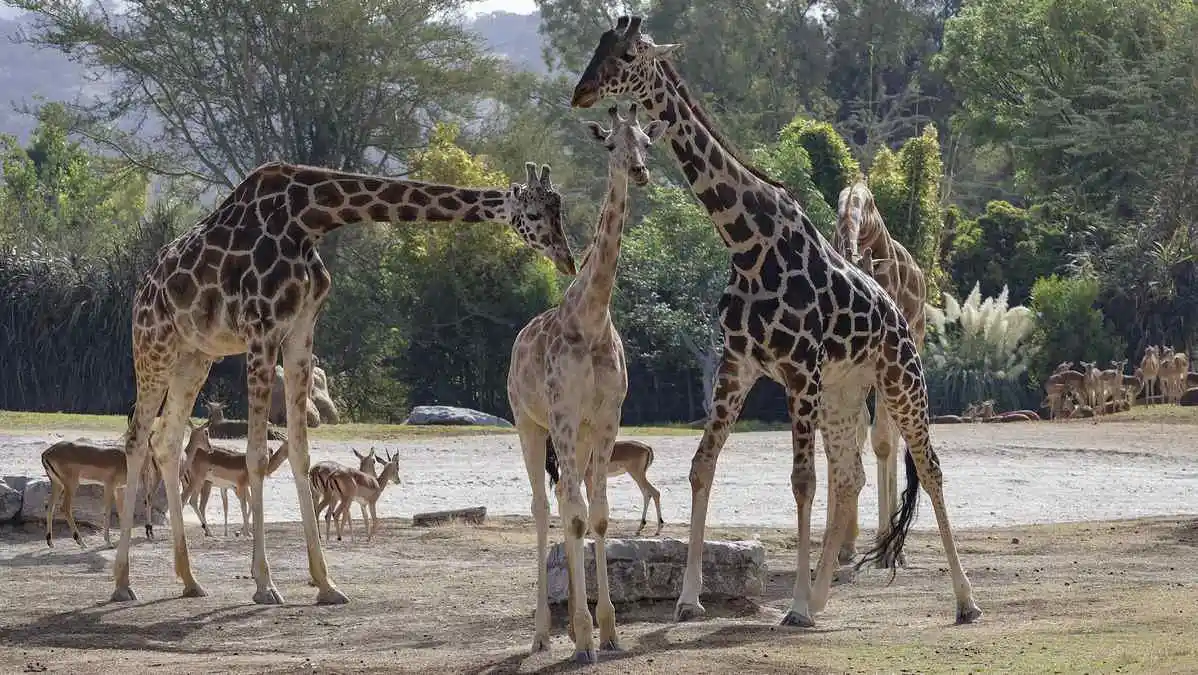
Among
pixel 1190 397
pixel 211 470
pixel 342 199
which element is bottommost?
pixel 211 470

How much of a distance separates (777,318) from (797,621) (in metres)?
1.69

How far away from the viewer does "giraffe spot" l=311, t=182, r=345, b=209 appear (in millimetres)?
12836

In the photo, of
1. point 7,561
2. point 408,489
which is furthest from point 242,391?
point 7,561

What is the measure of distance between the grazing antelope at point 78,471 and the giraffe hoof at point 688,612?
19.4 feet

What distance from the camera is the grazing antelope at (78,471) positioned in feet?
48.9

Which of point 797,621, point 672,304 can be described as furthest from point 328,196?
point 672,304

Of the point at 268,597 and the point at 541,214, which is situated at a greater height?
the point at 541,214

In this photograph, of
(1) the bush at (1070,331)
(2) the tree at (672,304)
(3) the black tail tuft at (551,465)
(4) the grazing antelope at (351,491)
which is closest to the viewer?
(3) the black tail tuft at (551,465)

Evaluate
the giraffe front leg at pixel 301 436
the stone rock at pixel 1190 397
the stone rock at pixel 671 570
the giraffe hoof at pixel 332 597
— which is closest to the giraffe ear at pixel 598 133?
the stone rock at pixel 671 570

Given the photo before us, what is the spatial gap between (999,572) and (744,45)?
62372 mm

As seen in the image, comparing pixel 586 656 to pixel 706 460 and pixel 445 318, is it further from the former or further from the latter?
pixel 445 318

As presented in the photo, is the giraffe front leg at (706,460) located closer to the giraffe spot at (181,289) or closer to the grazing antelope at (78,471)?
the giraffe spot at (181,289)

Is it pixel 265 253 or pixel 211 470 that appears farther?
pixel 211 470

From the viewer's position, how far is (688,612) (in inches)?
426
